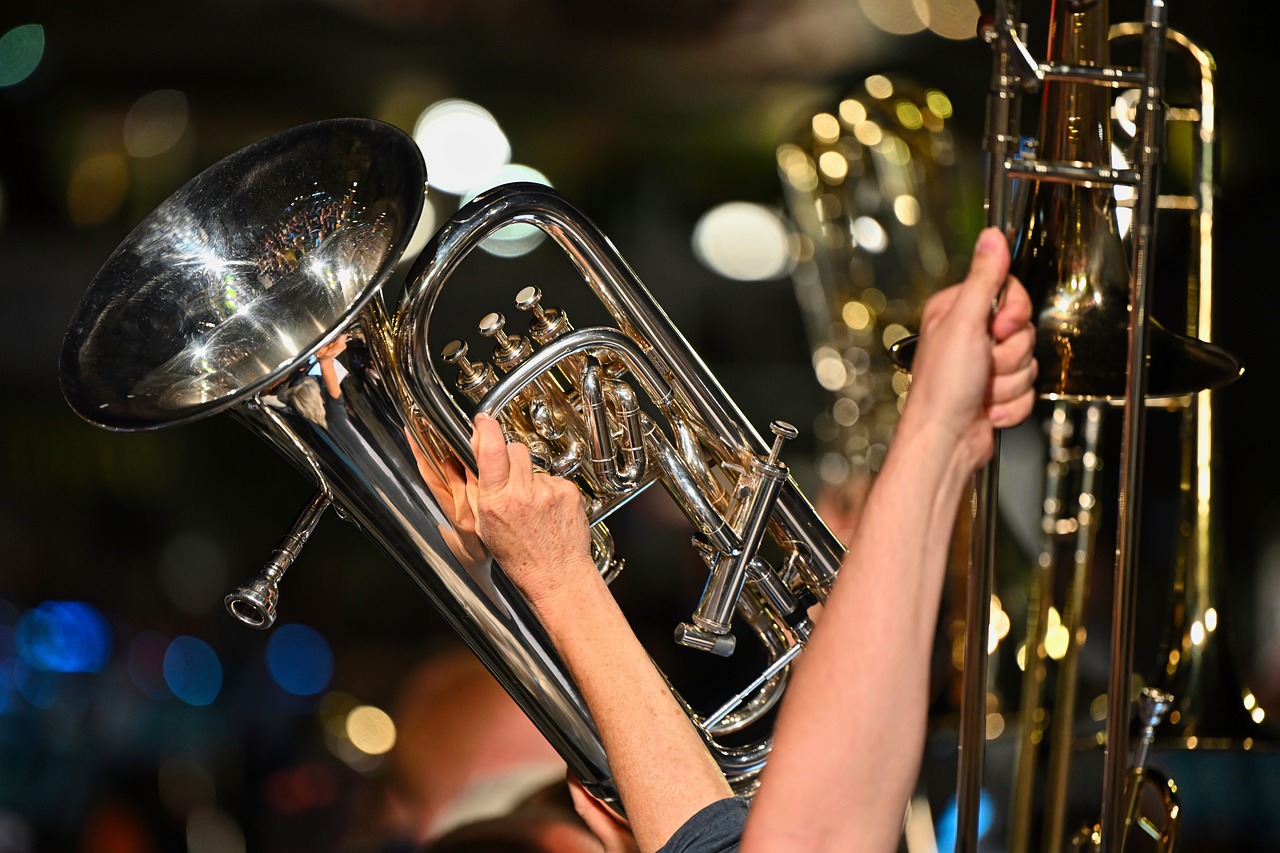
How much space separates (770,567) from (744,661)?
1596 millimetres

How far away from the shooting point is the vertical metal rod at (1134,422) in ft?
2.81

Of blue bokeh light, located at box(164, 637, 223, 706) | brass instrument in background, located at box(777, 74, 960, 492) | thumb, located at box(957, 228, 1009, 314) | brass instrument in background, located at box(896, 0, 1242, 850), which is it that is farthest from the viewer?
blue bokeh light, located at box(164, 637, 223, 706)

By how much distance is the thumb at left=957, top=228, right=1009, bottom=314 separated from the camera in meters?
0.74

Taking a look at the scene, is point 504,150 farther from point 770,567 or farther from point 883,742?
point 883,742

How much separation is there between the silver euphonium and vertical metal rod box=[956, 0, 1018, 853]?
24cm

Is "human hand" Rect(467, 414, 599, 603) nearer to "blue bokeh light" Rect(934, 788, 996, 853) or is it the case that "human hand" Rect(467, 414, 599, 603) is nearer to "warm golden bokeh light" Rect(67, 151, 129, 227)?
"blue bokeh light" Rect(934, 788, 996, 853)

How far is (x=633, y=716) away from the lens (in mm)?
968

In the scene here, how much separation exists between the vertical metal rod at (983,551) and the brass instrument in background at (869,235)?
142 cm

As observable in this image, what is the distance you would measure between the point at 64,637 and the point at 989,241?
10.6ft

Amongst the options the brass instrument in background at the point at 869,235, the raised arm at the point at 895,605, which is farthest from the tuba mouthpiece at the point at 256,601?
the brass instrument in background at the point at 869,235

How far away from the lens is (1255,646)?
3363 millimetres

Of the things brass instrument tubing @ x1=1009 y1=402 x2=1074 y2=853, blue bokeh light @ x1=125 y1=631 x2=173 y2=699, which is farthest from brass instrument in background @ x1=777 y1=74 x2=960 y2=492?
blue bokeh light @ x1=125 y1=631 x2=173 y2=699

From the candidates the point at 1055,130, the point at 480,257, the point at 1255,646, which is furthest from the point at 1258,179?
Result: the point at 1055,130

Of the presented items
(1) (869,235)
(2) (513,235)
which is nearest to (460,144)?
(2) (513,235)
